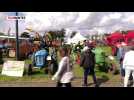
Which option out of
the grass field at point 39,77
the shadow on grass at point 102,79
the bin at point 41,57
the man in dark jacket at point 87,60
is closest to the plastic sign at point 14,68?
the grass field at point 39,77

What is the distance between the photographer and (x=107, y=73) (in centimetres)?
1157

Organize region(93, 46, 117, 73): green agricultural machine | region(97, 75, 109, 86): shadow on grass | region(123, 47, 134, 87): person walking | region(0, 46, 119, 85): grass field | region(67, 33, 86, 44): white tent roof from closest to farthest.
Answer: region(123, 47, 134, 87): person walking → region(97, 75, 109, 86): shadow on grass → region(0, 46, 119, 85): grass field → region(93, 46, 117, 73): green agricultural machine → region(67, 33, 86, 44): white tent roof

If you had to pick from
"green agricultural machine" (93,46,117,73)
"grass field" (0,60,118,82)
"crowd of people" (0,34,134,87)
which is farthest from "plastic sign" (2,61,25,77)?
"green agricultural machine" (93,46,117,73)

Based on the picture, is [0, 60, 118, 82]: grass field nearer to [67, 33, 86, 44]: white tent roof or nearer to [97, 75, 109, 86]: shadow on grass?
[97, 75, 109, 86]: shadow on grass

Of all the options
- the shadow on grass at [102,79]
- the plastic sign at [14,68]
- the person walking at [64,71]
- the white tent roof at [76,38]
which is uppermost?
the white tent roof at [76,38]

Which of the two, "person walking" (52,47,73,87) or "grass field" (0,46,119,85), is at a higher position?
"person walking" (52,47,73,87)

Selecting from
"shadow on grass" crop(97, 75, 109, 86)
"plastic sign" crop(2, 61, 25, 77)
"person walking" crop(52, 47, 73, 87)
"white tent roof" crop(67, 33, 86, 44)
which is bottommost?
"shadow on grass" crop(97, 75, 109, 86)

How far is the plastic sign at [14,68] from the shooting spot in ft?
35.1

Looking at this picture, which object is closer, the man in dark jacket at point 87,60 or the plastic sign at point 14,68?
the man in dark jacket at point 87,60

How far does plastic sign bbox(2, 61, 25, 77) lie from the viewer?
10695 millimetres

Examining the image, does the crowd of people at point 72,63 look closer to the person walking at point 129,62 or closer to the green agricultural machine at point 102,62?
the person walking at point 129,62

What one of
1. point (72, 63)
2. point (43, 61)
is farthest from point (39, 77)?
point (72, 63)
